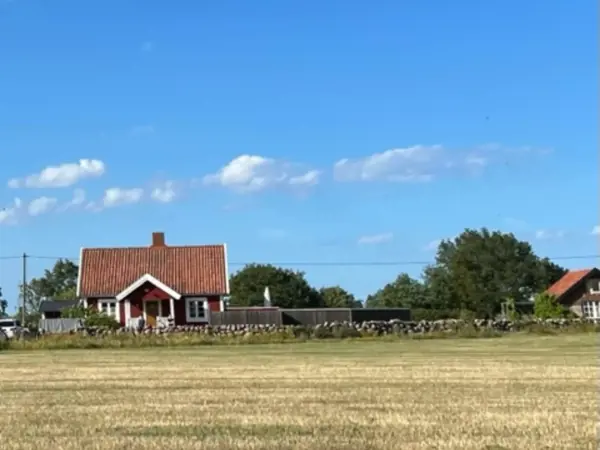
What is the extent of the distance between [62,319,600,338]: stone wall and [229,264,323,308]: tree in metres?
59.7

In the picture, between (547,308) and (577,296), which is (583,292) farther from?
(547,308)

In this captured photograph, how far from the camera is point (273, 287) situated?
112562 mm

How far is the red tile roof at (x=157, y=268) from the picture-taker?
65.6 metres

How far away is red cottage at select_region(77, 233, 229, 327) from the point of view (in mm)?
63375

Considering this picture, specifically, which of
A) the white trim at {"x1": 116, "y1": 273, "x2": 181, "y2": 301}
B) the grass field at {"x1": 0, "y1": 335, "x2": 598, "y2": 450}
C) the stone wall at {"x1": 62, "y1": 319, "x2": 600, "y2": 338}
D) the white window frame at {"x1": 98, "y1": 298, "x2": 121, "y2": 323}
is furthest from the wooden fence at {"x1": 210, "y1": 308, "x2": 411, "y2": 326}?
the grass field at {"x1": 0, "y1": 335, "x2": 598, "y2": 450}

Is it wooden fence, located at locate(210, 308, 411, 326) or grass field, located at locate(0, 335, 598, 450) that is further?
wooden fence, located at locate(210, 308, 411, 326)

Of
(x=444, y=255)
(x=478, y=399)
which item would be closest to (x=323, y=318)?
(x=478, y=399)

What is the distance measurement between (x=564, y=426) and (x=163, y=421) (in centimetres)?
443

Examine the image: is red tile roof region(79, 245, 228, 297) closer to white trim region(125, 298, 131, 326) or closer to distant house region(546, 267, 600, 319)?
white trim region(125, 298, 131, 326)

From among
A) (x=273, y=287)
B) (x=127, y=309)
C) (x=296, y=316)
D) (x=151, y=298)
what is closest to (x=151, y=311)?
(x=151, y=298)

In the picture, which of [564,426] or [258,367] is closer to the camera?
[564,426]

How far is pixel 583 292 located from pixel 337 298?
3521cm

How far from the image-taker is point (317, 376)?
17.5m

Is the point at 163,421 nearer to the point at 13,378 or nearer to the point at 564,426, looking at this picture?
the point at 564,426
